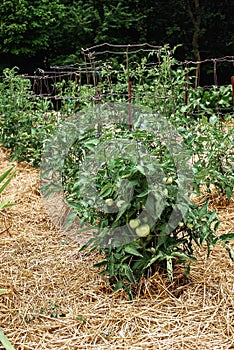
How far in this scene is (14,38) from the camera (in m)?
8.96

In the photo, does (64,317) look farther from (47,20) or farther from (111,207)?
(47,20)

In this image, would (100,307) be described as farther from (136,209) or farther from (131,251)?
(136,209)

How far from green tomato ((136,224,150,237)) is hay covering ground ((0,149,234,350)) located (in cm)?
25

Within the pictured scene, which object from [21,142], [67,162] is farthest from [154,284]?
[21,142]

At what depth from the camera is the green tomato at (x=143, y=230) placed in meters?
1.93

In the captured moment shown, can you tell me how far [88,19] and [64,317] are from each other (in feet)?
28.2

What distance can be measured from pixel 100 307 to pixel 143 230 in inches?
15.5

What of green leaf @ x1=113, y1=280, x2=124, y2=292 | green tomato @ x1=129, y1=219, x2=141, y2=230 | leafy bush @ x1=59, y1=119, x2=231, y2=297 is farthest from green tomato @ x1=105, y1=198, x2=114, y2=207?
green leaf @ x1=113, y1=280, x2=124, y2=292

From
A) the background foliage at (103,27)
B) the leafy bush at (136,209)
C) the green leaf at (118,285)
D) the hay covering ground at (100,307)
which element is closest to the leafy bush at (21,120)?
the hay covering ground at (100,307)

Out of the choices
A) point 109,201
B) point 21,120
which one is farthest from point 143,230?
point 21,120

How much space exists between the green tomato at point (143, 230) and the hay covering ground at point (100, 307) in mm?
254

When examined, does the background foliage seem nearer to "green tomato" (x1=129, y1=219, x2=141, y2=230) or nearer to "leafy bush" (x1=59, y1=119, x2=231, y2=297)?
"leafy bush" (x1=59, y1=119, x2=231, y2=297)

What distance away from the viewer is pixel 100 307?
6.57 ft

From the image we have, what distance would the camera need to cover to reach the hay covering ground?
1.80 metres
